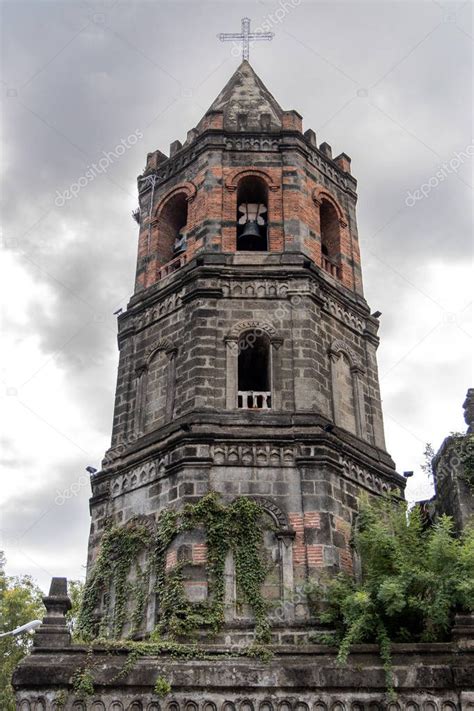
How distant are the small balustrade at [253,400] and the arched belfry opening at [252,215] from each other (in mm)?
4328

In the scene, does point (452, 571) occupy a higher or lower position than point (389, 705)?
higher

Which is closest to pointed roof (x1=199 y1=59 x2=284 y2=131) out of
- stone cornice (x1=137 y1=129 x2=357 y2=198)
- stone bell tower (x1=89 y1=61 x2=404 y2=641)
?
stone bell tower (x1=89 y1=61 x2=404 y2=641)

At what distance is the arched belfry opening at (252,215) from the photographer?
67.5 feet

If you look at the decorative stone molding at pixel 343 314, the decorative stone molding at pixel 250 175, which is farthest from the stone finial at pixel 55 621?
the decorative stone molding at pixel 250 175

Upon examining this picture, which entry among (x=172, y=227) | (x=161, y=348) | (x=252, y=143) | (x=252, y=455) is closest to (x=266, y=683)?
(x=252, y=455)

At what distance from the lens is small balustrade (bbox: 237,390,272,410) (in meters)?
17.5

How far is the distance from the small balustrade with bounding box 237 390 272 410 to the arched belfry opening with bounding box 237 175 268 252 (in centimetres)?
433

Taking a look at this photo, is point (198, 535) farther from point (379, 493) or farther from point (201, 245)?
point (201, 245)

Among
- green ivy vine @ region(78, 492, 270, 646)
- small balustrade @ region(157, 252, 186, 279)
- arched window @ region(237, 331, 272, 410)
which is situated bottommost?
green ivy vine @ region(78, 492, 270, 646)

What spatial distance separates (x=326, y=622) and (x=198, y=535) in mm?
2875

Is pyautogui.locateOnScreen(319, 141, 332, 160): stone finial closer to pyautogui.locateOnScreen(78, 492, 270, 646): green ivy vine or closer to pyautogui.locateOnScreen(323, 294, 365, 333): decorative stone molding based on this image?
pyautogui.locateOnScreen(323, 294, 365, 333): decorative stone molding

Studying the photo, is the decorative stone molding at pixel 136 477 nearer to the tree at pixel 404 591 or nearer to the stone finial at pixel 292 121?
the tree at pixel 404 591

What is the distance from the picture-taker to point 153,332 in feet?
64.6

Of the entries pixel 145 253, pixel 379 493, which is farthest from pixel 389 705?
pixel 145 253
